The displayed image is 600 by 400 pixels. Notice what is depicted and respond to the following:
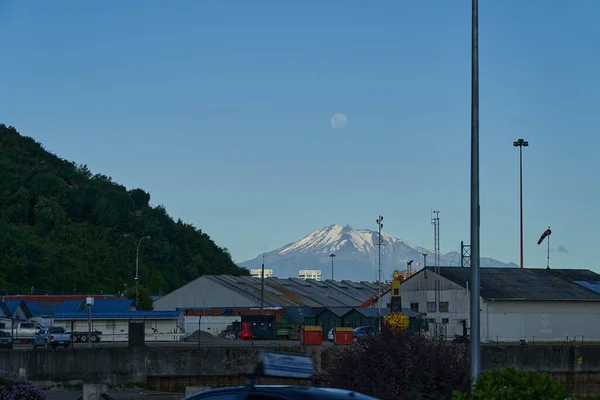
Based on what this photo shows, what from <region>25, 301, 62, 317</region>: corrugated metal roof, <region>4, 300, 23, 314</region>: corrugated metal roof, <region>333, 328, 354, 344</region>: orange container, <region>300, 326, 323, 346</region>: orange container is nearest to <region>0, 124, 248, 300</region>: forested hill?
<region>25, 301, 62, 317</region>: corrugated metal roof

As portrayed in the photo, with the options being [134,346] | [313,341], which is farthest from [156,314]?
[134,346]

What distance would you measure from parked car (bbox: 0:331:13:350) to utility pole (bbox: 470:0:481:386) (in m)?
33.0

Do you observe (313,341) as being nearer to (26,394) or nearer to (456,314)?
(456,314)

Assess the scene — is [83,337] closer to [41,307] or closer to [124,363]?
[124,363]

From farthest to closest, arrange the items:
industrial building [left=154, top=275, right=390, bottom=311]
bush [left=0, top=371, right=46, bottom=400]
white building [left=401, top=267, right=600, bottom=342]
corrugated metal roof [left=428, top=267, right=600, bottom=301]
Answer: industrial building [left=154, top=275, right=390, bottom=311] < corrugated metal roof [left=428, top=267, right=600, bottom=301] < white building [left=401, top=267, right=600, bottom=342] < bush [left=0, top=371, right=46, bottom=400]

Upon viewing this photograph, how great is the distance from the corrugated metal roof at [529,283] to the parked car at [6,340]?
3136cm

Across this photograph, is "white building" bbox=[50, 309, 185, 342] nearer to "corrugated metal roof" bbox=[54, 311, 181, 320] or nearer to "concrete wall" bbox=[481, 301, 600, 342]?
"corrugated metal roof" bbox=[54, 311, 181, 320]

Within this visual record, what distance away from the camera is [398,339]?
71.5 feet

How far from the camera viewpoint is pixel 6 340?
181ft

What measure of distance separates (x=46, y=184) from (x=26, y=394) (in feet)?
406

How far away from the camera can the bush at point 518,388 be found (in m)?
14.7

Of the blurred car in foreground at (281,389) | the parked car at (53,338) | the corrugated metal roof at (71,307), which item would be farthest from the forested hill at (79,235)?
the blurred car in foreground at (281,389)

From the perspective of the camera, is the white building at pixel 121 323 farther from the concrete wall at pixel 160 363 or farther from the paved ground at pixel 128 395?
the paved ground at pixel 128 395

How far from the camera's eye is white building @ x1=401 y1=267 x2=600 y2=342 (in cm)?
6706
